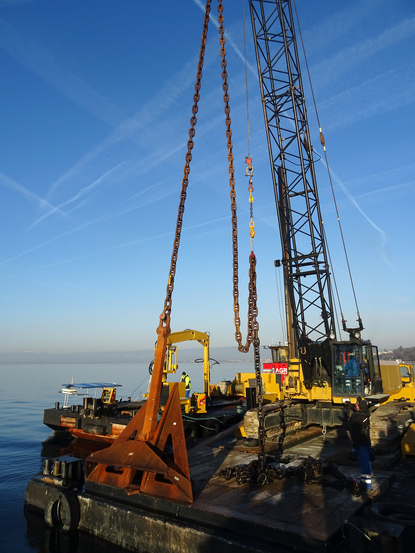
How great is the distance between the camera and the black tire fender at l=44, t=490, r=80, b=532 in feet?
28.3

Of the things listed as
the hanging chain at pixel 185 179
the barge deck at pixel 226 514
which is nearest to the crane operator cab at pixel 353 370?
the barge deck at pixel 226 514

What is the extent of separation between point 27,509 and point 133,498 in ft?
12.5

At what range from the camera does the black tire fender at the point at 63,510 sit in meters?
8.62

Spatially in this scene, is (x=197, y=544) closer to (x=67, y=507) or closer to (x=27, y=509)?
(x=67, y=507)

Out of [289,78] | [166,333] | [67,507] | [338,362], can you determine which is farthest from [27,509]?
[289,78]

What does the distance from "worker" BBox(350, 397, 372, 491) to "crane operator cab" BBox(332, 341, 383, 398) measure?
473 cm

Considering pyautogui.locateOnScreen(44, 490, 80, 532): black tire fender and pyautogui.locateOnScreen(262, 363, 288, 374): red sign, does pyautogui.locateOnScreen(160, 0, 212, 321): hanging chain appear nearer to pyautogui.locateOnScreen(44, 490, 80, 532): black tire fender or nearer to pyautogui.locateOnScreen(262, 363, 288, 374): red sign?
pyautogui.locateOnScreen(44, 490, 80, 532): black tire fender

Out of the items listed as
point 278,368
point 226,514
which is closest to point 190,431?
point 278,368

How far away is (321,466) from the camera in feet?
29.3

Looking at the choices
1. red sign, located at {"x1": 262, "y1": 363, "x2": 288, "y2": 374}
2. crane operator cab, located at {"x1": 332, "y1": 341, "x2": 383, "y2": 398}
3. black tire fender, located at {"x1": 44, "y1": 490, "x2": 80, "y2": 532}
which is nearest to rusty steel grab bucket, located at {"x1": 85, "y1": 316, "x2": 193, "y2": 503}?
black tire fender, located at {"x1": 44, "y1": 490, "x2": 80, "y2": 532}

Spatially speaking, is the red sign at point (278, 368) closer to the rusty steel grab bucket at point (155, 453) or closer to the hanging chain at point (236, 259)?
the hanging chain at point (236, 259)

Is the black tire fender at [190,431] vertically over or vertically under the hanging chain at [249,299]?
under

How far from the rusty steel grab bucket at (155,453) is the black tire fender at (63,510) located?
911mm

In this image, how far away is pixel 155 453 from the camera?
7.53 m
